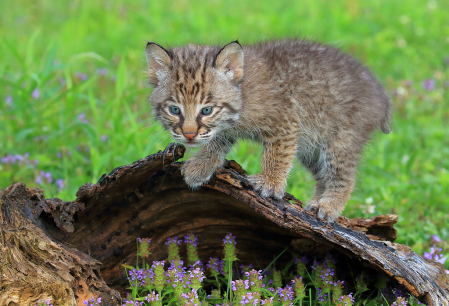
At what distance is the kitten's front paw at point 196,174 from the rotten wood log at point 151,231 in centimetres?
6

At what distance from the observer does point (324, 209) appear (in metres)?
4.16

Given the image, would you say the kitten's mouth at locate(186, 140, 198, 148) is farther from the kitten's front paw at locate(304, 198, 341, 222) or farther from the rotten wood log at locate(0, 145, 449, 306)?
the kitten's front paw at locate(304, 198, 341, 222)

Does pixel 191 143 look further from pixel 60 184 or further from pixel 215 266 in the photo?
pixel 60 184

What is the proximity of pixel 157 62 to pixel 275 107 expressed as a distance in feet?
3.45

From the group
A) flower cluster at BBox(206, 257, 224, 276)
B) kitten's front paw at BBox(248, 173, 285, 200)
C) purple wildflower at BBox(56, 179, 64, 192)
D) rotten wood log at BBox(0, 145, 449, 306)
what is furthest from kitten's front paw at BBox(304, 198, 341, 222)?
purple wildflower at BBox(56, 179, 64, 192)

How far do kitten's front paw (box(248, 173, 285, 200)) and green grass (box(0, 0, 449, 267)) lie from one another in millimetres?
1004

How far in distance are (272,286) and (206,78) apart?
1.65 m

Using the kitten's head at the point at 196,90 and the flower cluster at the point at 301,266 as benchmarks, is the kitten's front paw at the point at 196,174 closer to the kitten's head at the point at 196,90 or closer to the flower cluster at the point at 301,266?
the kitten's head at the point at 196,90

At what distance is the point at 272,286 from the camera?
3.54m

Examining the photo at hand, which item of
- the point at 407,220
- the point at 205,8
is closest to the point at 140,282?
the point at 407,220

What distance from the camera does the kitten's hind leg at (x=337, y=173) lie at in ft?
14.2

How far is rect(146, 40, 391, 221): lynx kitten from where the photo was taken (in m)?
3.65

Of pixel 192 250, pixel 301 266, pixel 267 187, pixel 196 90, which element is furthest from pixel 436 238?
pixel 196 90

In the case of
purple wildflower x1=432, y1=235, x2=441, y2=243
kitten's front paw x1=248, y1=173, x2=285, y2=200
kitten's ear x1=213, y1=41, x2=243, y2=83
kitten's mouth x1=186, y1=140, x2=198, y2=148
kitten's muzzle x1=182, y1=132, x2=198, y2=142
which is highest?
kitten's ear x1=213, y1=41, x2=243, y2=83
